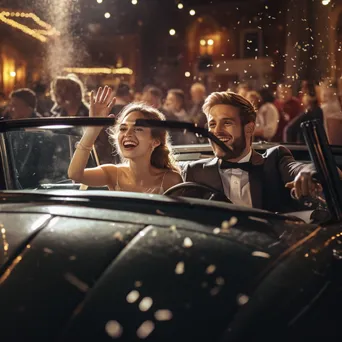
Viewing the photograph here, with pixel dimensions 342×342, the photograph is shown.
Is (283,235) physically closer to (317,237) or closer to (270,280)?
(317,237)

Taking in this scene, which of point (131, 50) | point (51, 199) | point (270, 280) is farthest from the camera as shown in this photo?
point (131, 50)

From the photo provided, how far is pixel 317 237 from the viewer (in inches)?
81.3

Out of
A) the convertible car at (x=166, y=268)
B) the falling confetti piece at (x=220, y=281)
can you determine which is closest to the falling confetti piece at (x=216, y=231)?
the convertible car at (x=166, y=268)

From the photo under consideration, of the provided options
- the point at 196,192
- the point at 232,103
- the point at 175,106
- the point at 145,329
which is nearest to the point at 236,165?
the point at 232,103

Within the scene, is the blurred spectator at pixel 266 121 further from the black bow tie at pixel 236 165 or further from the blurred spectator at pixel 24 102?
the black bow tie at pixel 236 165

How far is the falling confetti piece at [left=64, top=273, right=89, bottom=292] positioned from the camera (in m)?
1.74

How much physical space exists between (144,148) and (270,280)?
1.56m

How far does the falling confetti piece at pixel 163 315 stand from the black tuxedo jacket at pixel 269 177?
5.69 ft

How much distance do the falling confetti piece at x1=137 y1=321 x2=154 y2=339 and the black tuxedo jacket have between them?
5.83ft

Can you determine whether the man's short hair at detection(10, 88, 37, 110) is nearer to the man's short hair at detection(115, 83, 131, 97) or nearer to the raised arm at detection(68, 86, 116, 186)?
the man's short hair at detection(115, 83, 131, 97)

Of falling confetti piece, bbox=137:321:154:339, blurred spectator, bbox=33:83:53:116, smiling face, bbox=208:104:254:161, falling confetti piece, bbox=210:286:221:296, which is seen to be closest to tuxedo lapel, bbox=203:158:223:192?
smiling face, bbox=208:104:254:161

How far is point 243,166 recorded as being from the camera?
11.2 ft

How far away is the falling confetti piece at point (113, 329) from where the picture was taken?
158cm

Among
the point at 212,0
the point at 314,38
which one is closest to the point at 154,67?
the point at 212,0
